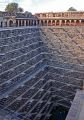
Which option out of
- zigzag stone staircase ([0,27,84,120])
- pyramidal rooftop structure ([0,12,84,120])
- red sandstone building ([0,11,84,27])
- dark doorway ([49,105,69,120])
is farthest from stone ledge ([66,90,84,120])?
red sandstone building ([0,11,84,27])

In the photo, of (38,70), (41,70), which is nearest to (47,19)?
(41,70)

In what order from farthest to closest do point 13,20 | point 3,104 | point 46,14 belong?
point 46,14, point 13,20, point 3,104

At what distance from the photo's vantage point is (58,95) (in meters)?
28.0

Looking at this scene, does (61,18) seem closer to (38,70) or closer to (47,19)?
(47,19)

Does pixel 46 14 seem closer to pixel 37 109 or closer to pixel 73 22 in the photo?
pixel 73 22

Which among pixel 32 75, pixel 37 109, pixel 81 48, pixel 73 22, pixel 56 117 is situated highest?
pixel 73 22

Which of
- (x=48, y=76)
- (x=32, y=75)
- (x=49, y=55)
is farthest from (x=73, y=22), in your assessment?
(x=32, y=75)

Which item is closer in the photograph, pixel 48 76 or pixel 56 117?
pixel 56 117

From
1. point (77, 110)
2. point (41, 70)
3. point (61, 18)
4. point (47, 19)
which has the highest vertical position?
point (61, 18)

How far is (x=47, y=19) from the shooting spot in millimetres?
36188

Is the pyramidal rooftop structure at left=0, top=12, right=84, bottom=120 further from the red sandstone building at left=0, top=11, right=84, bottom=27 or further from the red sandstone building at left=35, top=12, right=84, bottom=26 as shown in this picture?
the red sandstone building at left=35, top=12, right=84, bottom=26

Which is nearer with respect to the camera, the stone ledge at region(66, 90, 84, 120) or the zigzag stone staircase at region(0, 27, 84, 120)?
the stone ledge at region(66, 90, 84, 120)

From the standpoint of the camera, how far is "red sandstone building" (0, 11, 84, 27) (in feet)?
111

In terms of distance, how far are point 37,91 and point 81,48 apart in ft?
26.8
